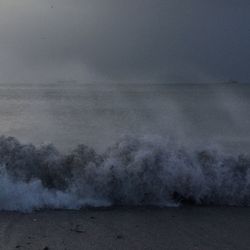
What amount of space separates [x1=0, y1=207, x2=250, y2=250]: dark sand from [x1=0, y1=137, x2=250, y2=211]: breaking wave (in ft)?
1.36

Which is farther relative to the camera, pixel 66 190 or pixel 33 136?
pixel 33 136

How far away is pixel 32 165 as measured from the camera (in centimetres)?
862

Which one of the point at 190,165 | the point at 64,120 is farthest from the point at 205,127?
the point at 190,165

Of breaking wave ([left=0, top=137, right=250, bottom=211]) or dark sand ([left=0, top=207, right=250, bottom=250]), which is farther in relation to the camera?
breaking wave ([left=0, top=137, right=250, bottom=211])

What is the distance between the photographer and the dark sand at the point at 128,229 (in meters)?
5.88

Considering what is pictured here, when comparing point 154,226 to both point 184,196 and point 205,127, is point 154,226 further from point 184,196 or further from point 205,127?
point 205,127

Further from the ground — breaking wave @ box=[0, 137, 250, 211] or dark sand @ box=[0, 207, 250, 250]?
breaking wave @ box=[0, 137, 250, 211]

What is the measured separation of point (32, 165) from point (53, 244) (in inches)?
117

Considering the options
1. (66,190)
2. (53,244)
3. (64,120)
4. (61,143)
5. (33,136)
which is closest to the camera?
(53,244)

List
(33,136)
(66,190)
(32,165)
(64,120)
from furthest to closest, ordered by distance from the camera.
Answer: (64,120) < (33,136) < (32,165) < (66,190)

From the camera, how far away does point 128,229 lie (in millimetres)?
6457

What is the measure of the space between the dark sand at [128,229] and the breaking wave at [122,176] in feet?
1.36

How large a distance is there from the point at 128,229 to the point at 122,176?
1737mm

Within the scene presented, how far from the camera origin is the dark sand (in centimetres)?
588
